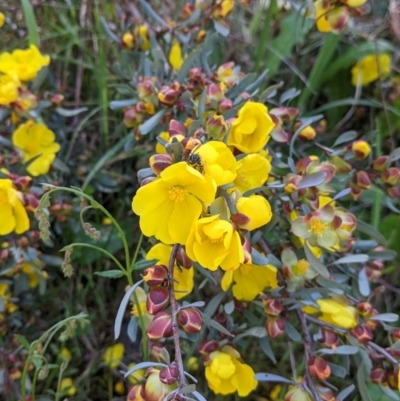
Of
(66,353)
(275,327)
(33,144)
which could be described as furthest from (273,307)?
(33,144)

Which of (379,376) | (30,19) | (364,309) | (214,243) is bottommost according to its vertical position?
(379,376)

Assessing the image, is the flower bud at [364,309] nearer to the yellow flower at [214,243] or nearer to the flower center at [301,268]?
the flower center at [301,268]

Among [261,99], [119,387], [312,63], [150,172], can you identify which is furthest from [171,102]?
[312,63]

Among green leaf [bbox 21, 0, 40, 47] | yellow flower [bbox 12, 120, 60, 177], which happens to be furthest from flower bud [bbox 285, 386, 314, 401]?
green leaf [bbox 21, 0, 40, 47]

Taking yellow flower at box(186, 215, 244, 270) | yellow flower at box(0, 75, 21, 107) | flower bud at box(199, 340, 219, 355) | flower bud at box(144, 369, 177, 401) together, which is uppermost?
yellow flower at box(0, 75, 21, 107)

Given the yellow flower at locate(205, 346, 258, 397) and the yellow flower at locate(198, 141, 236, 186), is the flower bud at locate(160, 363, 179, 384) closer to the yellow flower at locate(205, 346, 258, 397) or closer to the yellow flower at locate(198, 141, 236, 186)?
the yellow flower at locate(205, 346, 258, 397)

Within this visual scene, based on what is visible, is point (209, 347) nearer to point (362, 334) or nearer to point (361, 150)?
point (362, 334)
